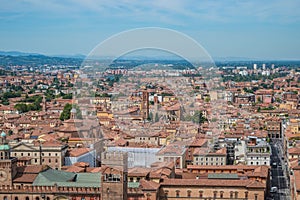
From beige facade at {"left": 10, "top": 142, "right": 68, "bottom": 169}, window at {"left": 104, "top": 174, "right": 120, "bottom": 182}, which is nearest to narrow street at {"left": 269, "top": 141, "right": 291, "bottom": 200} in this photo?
window at {"left": 104, "top": 174, "right": 120, "bottom": 182}

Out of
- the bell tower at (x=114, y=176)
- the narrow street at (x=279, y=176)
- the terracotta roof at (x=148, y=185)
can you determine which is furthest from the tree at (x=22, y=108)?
the bell tower at (x=114, y=176)

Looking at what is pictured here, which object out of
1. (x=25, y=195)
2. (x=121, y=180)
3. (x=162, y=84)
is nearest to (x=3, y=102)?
(x=162, y=84)

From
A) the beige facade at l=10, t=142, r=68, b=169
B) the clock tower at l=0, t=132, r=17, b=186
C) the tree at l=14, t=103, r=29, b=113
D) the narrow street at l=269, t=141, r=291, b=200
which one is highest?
the clock tower at l=0, t=132, r=17, b=186

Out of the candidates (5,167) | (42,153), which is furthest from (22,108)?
(5,167)

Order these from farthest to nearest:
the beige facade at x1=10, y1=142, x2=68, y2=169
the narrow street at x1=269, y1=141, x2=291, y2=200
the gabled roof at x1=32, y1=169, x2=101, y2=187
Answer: the beige facade at x1=10, y1=142, x2=68, y2=169 < the narrow street at x1=269, y1=141, x2=291, y2=200 < the gabled roof at x1=32, y1=169, x2=101, y2=187

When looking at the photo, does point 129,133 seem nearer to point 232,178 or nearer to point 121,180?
point 232,178

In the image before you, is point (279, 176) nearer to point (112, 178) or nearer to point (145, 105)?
point (112, 178)

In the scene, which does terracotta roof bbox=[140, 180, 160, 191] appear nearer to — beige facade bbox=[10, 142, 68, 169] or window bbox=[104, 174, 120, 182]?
window bbox=[104, 174, 120, 182]

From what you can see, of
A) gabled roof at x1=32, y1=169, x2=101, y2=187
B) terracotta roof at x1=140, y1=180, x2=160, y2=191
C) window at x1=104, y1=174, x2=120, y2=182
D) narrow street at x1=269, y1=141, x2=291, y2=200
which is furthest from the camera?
narrow street at x1=269, y1=141, x2=291, y2=200

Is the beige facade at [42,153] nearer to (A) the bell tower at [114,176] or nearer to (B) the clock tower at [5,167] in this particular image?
(B) the clock tower at [5,167]
